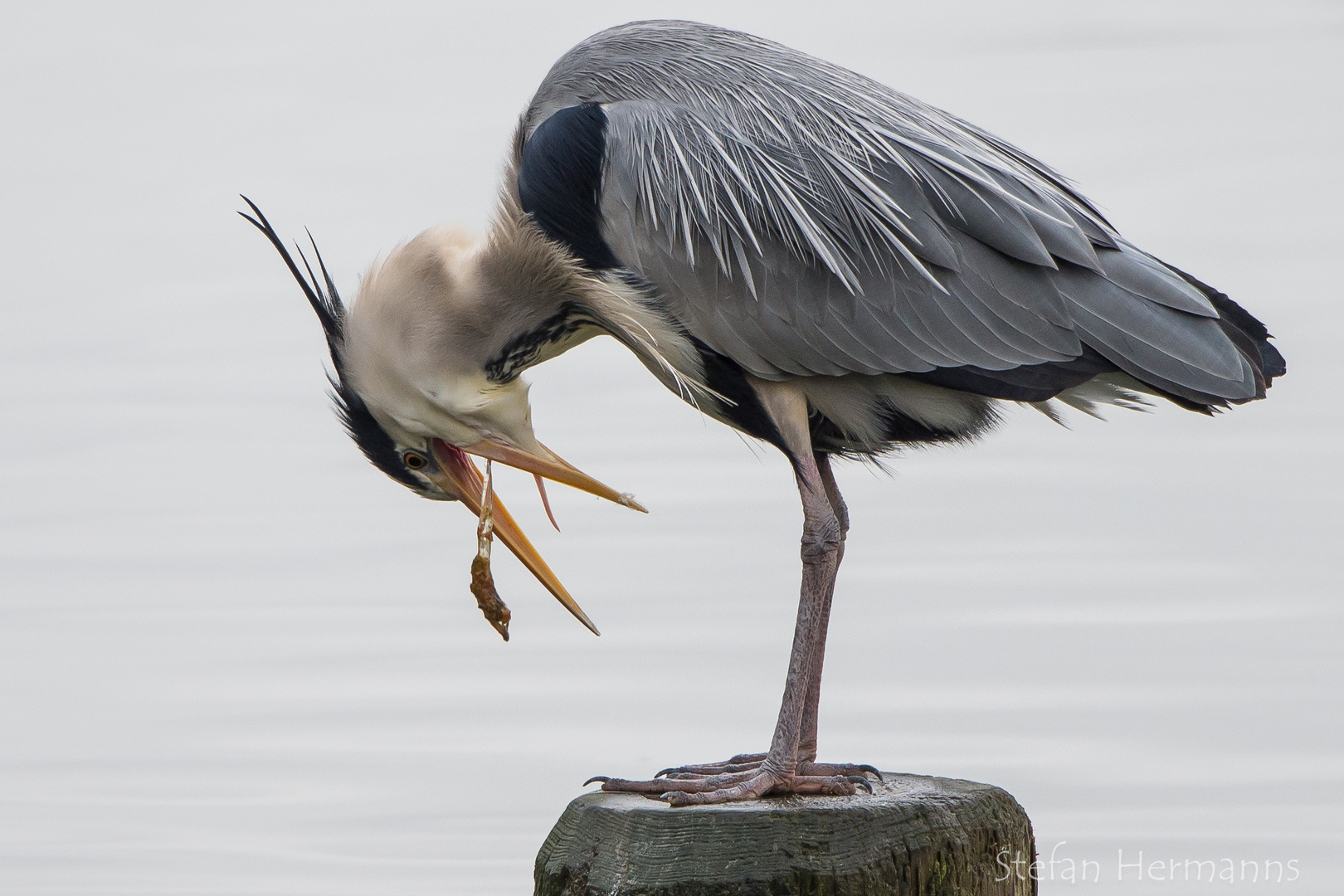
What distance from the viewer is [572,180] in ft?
12.7

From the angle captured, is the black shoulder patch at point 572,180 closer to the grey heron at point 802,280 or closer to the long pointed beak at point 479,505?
the grey heron at point 802,280

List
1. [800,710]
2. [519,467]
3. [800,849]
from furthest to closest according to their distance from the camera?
Answer: [519,467] → [800,710] → [800,849]

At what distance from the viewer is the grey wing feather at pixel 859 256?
12.4 ft

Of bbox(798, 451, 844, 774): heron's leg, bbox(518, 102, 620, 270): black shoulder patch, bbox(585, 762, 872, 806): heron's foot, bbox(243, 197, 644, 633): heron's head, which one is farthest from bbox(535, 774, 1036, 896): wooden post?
bbox(518, 102, 620, 270): black shoulder patch

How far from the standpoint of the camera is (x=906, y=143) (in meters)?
3.88

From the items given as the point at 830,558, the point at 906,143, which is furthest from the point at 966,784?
the point at 906,143

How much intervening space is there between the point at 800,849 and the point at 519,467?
62.0 inches

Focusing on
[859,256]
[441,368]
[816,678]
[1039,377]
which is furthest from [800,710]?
[441,368]

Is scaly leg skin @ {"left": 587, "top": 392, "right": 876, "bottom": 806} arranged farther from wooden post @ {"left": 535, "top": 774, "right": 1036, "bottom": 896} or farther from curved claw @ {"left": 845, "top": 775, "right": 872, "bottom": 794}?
wooden post @ {"left": 535, "top": 774, "right": 1036, "bottom": 896}

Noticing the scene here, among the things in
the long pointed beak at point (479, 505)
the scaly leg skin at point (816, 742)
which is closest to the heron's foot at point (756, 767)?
the scaly leg skin at point (816, 742)

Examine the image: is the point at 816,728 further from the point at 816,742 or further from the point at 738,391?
the point at 738,391

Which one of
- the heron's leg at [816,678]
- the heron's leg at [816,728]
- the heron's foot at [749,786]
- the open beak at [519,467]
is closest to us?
the heron's foot at [749,786]

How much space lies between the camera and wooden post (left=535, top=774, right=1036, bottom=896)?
9.70 feet

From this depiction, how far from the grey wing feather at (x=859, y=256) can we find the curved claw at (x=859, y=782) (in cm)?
102
